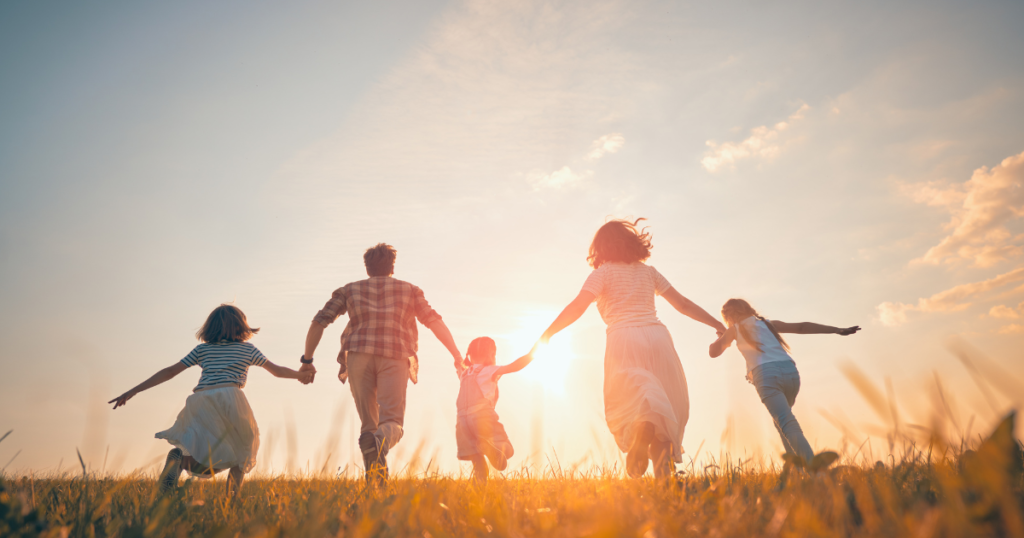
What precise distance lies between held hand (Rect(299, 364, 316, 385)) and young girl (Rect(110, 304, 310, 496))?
0.15m

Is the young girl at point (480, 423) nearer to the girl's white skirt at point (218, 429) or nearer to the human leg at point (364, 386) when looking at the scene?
the human leg at point (364, 386)

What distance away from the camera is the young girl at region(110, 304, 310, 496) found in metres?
5.22

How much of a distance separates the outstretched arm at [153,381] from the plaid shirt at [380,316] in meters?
1.60

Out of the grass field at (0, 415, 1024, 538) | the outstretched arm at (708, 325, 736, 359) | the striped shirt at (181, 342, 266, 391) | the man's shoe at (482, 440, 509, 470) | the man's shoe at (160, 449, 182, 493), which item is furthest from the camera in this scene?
the man's shoe at (482, 440, 509, 470)

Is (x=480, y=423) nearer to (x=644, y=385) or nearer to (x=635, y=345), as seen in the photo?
(x=635, y=345)

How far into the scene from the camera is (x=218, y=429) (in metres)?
5.39

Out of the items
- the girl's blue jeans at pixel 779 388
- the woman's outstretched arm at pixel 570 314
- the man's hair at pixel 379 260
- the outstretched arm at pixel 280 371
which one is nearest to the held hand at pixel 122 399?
the outstretched arm at pixel 280 371

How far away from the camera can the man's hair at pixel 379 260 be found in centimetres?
700

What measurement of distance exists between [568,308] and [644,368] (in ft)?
3.09

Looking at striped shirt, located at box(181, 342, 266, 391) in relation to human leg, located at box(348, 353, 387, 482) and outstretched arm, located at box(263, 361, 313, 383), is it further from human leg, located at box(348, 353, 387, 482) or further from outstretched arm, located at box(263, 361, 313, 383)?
human leg, located at box(348, 353, 387, 482)

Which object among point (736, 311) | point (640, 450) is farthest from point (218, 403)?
point (736, 311)

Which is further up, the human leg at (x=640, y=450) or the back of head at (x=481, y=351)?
the back of head at (x=481, y=351)

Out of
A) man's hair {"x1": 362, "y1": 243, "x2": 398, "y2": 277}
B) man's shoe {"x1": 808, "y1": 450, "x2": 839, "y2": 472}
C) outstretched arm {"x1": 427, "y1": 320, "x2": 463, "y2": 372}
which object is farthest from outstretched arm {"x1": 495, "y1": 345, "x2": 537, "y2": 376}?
man's shoe {"x1": 808, "y1": 450, "x2": 839, "y2": 472}

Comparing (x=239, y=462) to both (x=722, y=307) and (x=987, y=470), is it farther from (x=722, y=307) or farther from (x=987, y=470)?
(x=722, y=307)
